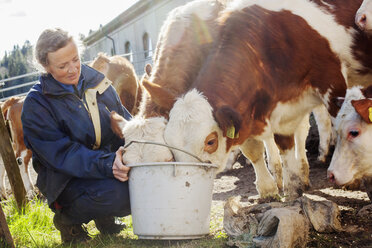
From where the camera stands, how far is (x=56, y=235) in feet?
12.9

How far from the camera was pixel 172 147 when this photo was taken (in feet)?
10.1

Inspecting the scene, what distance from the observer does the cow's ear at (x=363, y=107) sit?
3367 mm

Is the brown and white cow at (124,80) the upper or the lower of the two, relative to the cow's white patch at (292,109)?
upper

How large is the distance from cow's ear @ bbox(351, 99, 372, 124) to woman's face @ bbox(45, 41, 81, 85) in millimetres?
2154

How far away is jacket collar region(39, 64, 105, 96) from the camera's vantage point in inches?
136

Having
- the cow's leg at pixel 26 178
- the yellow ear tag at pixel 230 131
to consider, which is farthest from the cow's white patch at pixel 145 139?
the cow's leg at pixel 26 178

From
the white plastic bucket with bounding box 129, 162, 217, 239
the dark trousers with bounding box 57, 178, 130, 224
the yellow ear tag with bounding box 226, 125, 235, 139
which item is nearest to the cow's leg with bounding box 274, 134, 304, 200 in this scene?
the yellow ear tag with bounding box 226, 125, 235, 139

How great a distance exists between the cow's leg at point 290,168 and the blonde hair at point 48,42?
8.31 ft

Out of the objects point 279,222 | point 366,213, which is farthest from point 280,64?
point 279,222

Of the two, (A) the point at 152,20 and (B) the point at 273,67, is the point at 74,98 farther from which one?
(A) the point at 152,20

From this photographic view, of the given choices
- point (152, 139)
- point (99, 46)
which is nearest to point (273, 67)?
point (152, 139)

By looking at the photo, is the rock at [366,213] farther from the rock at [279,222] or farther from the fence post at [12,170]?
the fence post at [12,170]

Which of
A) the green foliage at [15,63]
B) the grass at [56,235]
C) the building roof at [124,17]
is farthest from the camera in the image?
the green foliage at [15,63]

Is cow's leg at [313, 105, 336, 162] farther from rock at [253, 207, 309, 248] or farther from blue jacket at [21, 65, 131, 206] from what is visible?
blue jacket at [21, 65, 131, 206]
